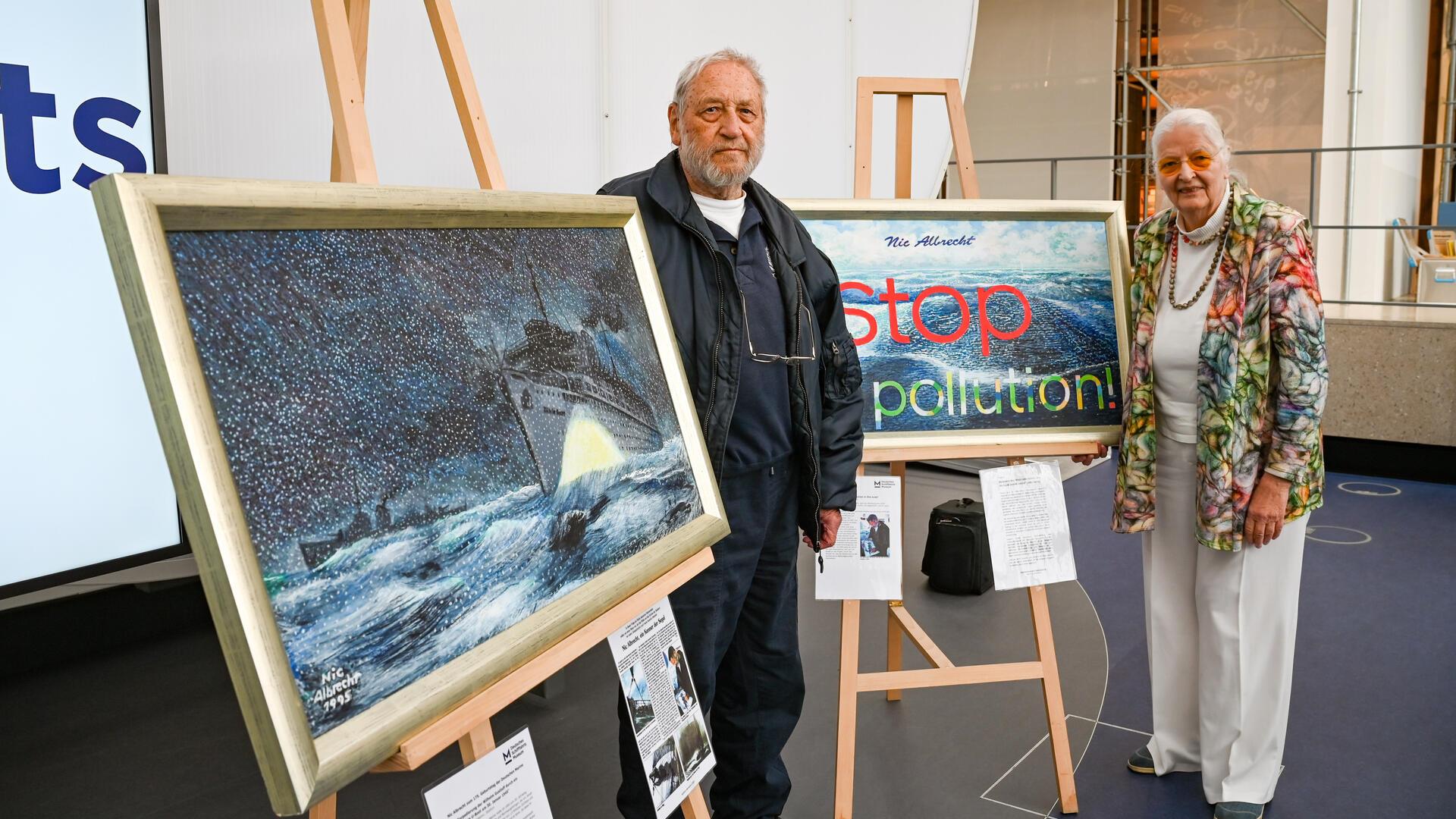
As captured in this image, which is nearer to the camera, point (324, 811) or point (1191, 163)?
point (324, 811)

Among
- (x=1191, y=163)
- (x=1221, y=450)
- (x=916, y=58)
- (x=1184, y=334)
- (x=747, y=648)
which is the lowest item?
(x=747, y=648)

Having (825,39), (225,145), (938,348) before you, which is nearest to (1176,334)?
(938,348)

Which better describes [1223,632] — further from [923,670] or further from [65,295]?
[65,295]

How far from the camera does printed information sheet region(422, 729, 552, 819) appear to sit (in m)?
1.00

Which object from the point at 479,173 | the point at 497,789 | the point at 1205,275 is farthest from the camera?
the point at 1205,275

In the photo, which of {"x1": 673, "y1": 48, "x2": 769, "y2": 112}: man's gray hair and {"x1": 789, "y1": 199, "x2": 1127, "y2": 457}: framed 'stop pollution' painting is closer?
{"x1": 673, "y1": 48, "x2": 769, "y2": 112}: man's gray hair

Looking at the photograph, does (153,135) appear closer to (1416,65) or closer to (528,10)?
(528,10)

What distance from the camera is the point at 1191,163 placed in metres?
2.06

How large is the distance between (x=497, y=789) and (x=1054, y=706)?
5.05ft

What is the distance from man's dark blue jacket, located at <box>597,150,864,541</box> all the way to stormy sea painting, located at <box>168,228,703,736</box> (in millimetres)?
405

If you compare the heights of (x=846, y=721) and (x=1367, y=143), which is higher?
(x=1367, y=143)

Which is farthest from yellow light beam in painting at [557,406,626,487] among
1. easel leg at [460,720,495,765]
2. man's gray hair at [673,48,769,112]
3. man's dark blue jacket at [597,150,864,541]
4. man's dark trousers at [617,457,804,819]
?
man's gray hair at [673,48,769,112]

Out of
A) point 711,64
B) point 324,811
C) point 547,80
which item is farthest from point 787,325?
point 547,80

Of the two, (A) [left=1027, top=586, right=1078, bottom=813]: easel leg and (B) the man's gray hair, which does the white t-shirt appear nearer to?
(B) the man's gray hair
